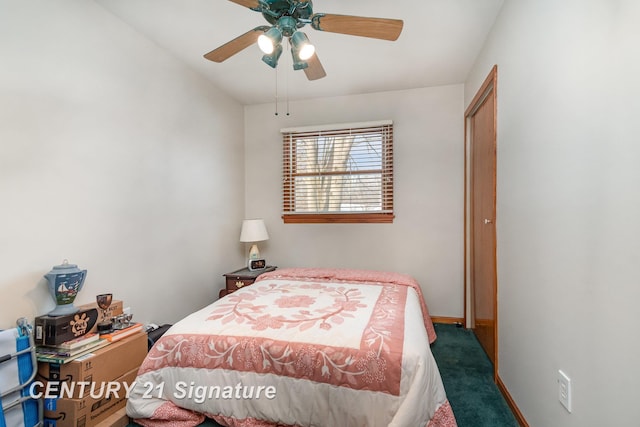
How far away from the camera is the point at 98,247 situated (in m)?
2.04

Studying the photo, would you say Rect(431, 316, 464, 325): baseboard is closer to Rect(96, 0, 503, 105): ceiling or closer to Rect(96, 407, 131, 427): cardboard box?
Rect(96, 0, 503, 105): ceiling

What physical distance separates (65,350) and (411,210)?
311cm

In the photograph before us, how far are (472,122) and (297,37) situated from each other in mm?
2262

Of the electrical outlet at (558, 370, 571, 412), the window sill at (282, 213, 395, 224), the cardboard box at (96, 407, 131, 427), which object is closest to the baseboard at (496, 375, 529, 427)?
the electrical outlet at (558, 370, 571, 412)

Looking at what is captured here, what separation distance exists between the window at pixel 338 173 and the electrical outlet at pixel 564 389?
2.30 metres

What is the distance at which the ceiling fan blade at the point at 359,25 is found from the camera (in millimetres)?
1495

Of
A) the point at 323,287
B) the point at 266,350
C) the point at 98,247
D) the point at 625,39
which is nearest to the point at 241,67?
the point at 98,247

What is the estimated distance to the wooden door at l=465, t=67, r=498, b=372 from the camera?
7.39ft

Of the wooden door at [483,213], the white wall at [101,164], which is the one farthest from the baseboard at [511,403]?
the white wall at [101,164]

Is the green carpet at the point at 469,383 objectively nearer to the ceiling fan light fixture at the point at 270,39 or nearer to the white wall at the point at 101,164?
the white wall at the point at 101,164

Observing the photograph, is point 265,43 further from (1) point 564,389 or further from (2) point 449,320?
(2) point 449,320

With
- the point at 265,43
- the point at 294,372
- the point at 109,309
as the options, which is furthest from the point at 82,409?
the point at 265,43

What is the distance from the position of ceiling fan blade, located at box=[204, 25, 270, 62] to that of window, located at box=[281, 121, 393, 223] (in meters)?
1.86

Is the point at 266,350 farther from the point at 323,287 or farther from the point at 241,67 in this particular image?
the point at 241,67
